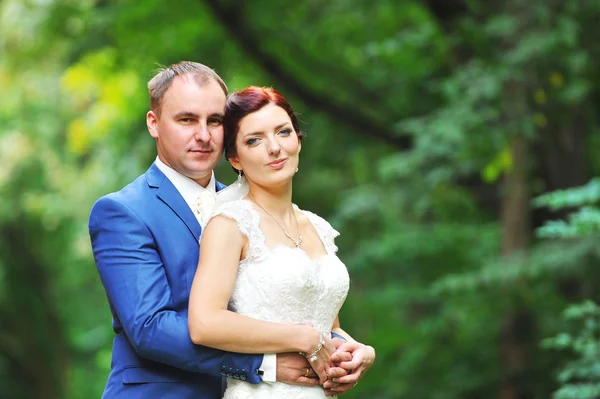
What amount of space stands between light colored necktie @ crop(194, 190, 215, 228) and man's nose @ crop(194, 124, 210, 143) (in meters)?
0.21

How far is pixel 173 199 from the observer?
127 inches

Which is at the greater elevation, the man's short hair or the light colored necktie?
the man's short hair

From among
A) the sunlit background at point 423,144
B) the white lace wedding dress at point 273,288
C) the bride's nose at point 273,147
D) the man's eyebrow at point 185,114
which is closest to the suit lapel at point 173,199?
the white lace wedding dress at point 273,288

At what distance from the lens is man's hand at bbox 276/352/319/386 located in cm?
307

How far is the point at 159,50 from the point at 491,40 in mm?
3947

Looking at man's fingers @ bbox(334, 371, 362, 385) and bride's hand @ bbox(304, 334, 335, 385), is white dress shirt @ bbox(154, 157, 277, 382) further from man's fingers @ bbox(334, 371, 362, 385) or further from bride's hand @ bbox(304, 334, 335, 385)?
man's fingers @ bbox(334, 371, 362, 385)

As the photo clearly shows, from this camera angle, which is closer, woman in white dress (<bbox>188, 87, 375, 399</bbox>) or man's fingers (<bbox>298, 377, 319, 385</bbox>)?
woman in white dress (<bbox>188, 87, 375, 399</bbox>)

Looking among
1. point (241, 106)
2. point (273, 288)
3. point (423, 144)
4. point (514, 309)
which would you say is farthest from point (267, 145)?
point (514, 309)

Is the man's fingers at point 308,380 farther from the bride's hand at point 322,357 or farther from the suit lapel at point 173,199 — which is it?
the suit lapel at point 173,199

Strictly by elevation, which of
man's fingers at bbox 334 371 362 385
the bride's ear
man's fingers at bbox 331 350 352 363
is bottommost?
man's fingers at bbox 334 371 362 385

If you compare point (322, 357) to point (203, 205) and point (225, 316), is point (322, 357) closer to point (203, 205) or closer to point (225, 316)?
point (225, 316)

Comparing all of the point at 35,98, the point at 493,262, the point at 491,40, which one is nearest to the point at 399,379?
the point at 493,262

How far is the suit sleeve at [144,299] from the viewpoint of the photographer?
2.93 meters

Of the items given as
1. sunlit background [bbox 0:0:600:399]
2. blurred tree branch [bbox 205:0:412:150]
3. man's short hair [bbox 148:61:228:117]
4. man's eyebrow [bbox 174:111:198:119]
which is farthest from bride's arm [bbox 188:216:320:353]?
blurred tree branch [bbox 205:0:412:150]
